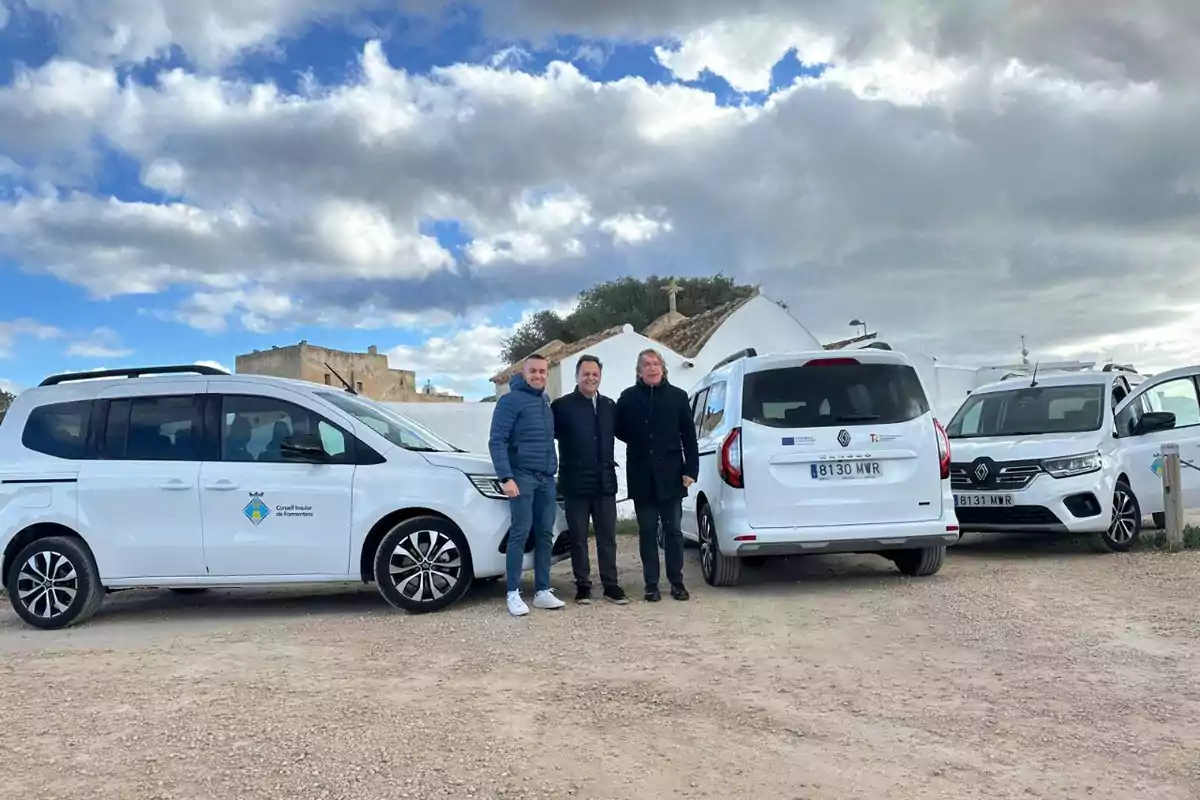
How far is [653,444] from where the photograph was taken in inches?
301

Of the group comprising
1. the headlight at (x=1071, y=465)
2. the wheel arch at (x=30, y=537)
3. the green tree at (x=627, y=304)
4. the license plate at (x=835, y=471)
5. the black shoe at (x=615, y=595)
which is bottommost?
the black shoe at (x=615, y=595)

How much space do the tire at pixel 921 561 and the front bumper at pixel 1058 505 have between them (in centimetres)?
94

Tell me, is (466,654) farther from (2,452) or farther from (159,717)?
(2,452)

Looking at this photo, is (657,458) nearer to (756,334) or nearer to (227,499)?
(227,499)

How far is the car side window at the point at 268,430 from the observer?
760 centimetres

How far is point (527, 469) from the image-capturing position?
741 centimetres

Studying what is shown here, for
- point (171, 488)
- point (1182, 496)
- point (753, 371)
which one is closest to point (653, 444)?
point (753, 371)

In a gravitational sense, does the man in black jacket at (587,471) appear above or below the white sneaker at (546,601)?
above

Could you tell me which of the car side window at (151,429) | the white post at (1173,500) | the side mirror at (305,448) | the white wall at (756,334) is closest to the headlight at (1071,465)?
the white post at (1173,500)

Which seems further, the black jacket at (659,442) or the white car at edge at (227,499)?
the black jacket at (659,442)

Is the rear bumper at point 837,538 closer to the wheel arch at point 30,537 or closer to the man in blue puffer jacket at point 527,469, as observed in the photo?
the man in blue puffer jacket at point 527,469

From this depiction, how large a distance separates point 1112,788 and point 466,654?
3.62 metres

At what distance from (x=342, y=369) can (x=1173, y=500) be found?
24.6m

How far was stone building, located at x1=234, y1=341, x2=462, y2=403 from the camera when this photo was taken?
28.2 m
